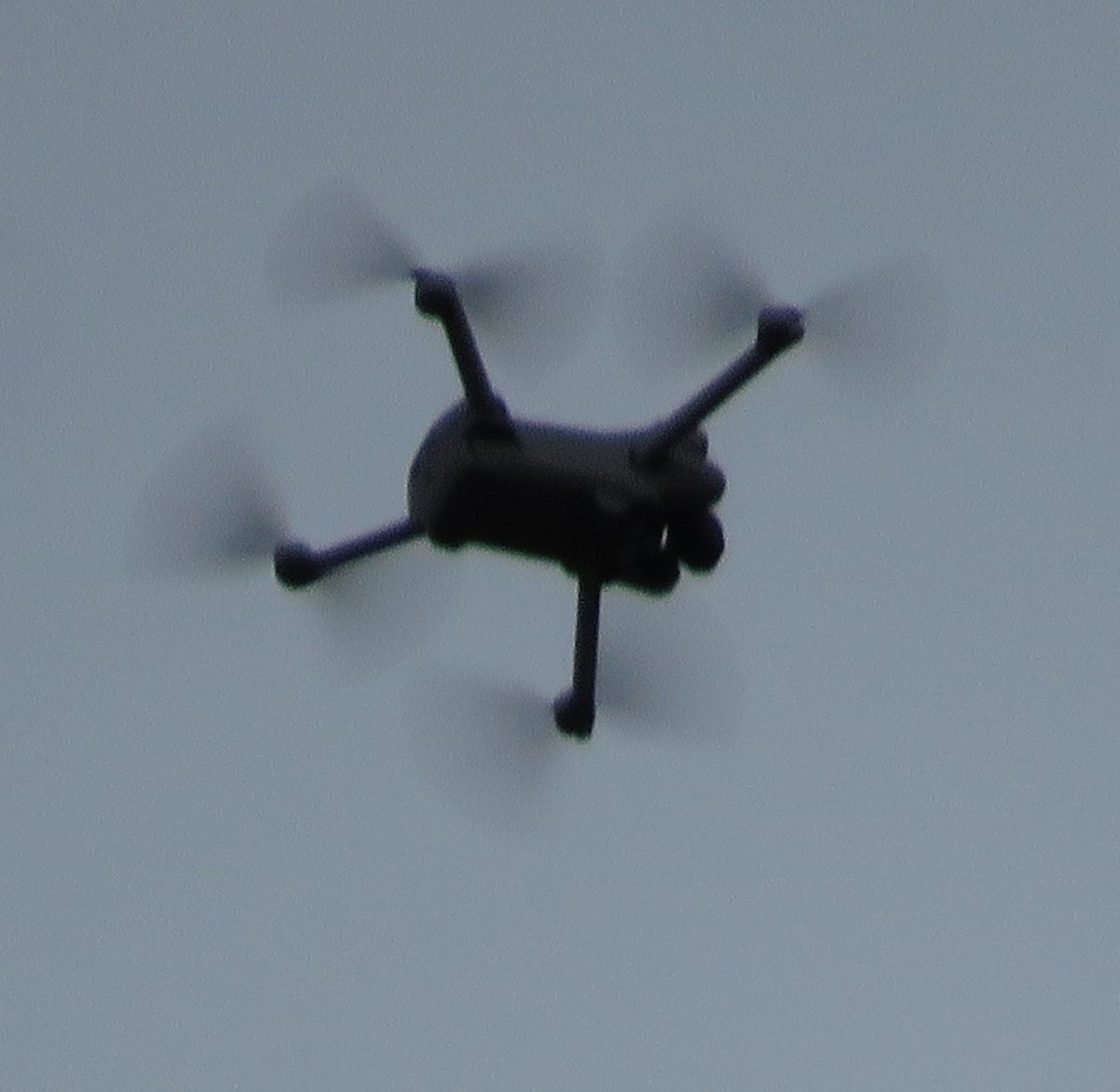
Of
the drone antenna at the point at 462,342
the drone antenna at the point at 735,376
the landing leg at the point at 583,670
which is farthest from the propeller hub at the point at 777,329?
the landing leg at the point at 583,670

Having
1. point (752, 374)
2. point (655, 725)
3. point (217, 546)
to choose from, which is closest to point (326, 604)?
point (217, 546)

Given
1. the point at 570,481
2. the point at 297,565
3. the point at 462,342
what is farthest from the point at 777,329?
the point at 297,565

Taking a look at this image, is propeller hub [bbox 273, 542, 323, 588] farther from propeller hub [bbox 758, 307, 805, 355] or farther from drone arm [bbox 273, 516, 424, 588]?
propeller hub [bbox 758, 307, 805, 355]

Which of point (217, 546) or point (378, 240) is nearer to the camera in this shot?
point (378, 240)

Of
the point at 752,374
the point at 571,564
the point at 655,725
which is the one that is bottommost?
the point at 655,725

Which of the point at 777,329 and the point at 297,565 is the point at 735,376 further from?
the point at 297,565

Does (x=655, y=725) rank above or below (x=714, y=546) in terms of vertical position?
below

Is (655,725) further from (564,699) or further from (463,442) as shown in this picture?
(463,442)
